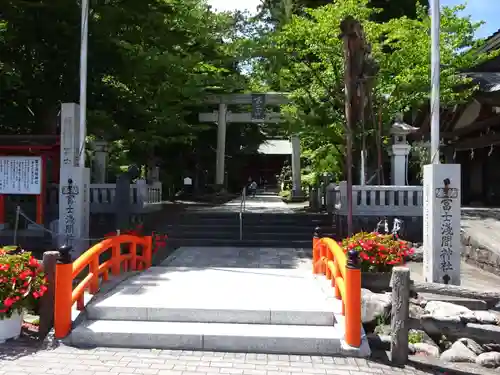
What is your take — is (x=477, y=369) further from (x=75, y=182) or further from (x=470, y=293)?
(x=75, y=182)

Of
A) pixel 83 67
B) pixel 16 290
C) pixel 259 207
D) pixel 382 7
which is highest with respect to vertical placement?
pixel 382 7

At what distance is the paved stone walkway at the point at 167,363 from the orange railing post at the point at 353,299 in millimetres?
257

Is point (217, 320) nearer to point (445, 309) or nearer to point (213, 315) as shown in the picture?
point (213, 315)

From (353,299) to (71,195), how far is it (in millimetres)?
7040

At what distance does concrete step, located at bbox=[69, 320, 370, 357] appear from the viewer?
4906 mm

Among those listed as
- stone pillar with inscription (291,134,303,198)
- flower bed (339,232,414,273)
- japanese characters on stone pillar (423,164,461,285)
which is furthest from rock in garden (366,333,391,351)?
stone pillar with inscription (291,134,303,198)

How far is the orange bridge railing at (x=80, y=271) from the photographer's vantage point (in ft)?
16.8

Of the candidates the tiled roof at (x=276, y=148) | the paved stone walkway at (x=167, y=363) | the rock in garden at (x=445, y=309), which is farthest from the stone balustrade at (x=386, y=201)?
the tiled roof at (x=276, y=148)

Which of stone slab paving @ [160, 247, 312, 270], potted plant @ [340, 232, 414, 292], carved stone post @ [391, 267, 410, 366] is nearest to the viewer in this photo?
carved stone post @ [391, 267, 410, 366]

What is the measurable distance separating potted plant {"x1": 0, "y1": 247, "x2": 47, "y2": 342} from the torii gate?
15.6 meters

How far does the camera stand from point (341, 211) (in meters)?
11.5

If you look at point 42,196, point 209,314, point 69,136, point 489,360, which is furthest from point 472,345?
point 42,196

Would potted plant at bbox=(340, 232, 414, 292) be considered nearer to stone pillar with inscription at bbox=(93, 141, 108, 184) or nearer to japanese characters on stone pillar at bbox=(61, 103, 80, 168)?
japanese characters on stone pillar at bbox=(61, 103, 80, 168)

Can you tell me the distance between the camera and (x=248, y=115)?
25.8 metres
